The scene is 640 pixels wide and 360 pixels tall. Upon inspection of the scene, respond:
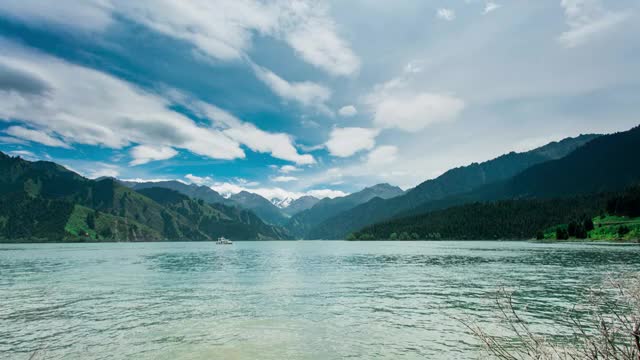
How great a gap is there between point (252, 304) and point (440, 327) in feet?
72.9

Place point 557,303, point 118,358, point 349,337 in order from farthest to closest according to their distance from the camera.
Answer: point 557,303 → point 349,337 → point 118,358

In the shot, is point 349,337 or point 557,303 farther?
point 557,303

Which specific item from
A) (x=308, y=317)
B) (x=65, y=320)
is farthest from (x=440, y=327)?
(x=65, y=320)

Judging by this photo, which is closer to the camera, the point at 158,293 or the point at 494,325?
the point at 494,325

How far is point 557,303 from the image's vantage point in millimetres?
42438

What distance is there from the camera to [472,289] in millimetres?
53906

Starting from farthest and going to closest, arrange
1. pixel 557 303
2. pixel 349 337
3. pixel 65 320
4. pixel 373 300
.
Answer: pixel 373 300
pixel 557 303
pixel 65 320
pixel 349 337

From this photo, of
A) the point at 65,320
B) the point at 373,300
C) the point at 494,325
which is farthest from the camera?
the point at 373,300

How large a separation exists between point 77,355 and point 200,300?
22013 millimetres

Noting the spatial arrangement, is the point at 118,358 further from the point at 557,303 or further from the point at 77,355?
the point at 557,303

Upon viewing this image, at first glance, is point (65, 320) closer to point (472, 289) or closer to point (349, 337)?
point (349, 337)

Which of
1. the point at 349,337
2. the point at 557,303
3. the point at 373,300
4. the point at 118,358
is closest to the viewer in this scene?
the point at 118,358

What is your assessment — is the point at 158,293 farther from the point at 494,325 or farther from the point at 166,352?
the point at 494,325

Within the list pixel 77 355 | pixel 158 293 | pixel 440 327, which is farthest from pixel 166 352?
pixel 158 293
